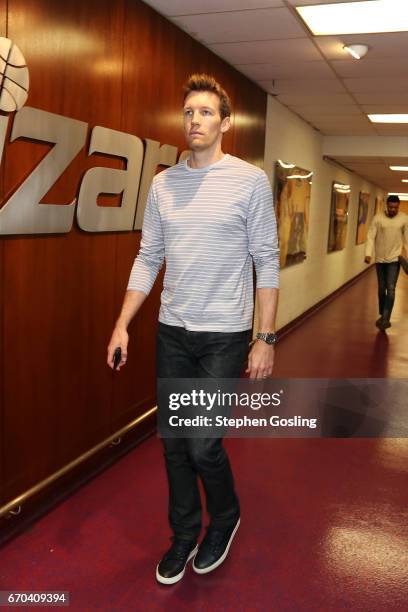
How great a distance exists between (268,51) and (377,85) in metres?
1.38

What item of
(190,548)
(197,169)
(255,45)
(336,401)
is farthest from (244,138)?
(190,548)

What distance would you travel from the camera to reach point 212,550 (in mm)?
2348

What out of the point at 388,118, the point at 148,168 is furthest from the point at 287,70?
the point at 388,118

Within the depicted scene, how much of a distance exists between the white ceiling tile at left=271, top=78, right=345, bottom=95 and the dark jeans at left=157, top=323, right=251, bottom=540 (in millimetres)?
3581

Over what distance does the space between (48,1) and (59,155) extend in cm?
61

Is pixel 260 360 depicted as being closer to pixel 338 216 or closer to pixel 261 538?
pixel 261 538

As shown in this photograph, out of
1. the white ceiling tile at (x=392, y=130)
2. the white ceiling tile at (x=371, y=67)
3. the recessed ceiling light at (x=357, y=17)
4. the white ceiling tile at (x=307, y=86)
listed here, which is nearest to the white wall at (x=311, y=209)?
the white ceiling tile at (x=307, y=86)

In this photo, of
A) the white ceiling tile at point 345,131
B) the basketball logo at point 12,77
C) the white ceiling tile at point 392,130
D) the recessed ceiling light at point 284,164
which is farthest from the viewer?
the white ceiling tile at point 345,131

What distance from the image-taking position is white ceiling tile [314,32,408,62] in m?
3.77

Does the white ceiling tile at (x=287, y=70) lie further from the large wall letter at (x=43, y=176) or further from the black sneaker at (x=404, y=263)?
the black sneaker at (x=404, y=263)

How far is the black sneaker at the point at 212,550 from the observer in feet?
7.63

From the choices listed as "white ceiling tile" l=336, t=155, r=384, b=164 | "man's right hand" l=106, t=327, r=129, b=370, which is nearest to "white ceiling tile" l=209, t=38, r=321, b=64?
"man's right hand" l=106, t=327, r=129, b=370

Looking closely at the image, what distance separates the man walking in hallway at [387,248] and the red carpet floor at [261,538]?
4.15 m

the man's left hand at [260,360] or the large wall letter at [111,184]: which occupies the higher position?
the large wall letter at [111,184]
